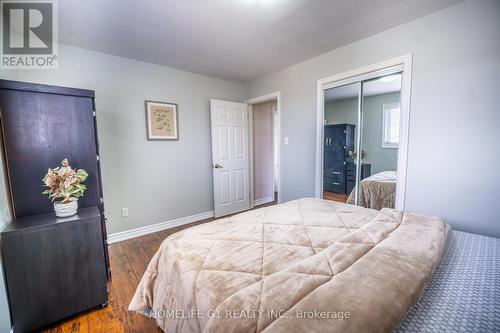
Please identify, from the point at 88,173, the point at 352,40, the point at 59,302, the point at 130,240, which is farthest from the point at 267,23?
the point at 130,240

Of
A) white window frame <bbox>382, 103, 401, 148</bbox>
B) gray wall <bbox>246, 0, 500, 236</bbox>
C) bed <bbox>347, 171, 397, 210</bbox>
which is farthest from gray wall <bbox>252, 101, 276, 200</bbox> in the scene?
white window frame <bbox>382, 103, 401, 148</bbox>

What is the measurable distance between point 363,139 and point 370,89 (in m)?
0.59

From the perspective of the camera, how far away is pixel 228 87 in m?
3.84

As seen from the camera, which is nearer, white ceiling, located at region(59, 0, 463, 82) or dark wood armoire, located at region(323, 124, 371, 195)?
white ceiling, located at region(59, 0, 463, 82)

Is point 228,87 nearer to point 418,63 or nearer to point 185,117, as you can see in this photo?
point 185,117

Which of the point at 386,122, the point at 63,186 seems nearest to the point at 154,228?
the point at 63,186

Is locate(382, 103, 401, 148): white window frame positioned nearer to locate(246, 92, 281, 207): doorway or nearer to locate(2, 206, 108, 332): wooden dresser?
locate(246, 92, 281, 207): doorway

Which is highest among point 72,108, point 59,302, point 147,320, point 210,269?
point 72,108

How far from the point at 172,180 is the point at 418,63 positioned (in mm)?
3356

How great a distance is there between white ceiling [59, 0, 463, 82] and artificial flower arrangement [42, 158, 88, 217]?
1.38 m

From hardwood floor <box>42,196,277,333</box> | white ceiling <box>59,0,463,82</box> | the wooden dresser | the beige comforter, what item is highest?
white ceiling <box>59,0,463,82</box>

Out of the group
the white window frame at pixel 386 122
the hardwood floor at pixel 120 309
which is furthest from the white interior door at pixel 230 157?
the white window frame at pixel 386 122

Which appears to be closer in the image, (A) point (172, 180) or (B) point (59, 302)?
(B) point (59, 302)

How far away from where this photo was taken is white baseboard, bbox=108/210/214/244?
2.80 metres
